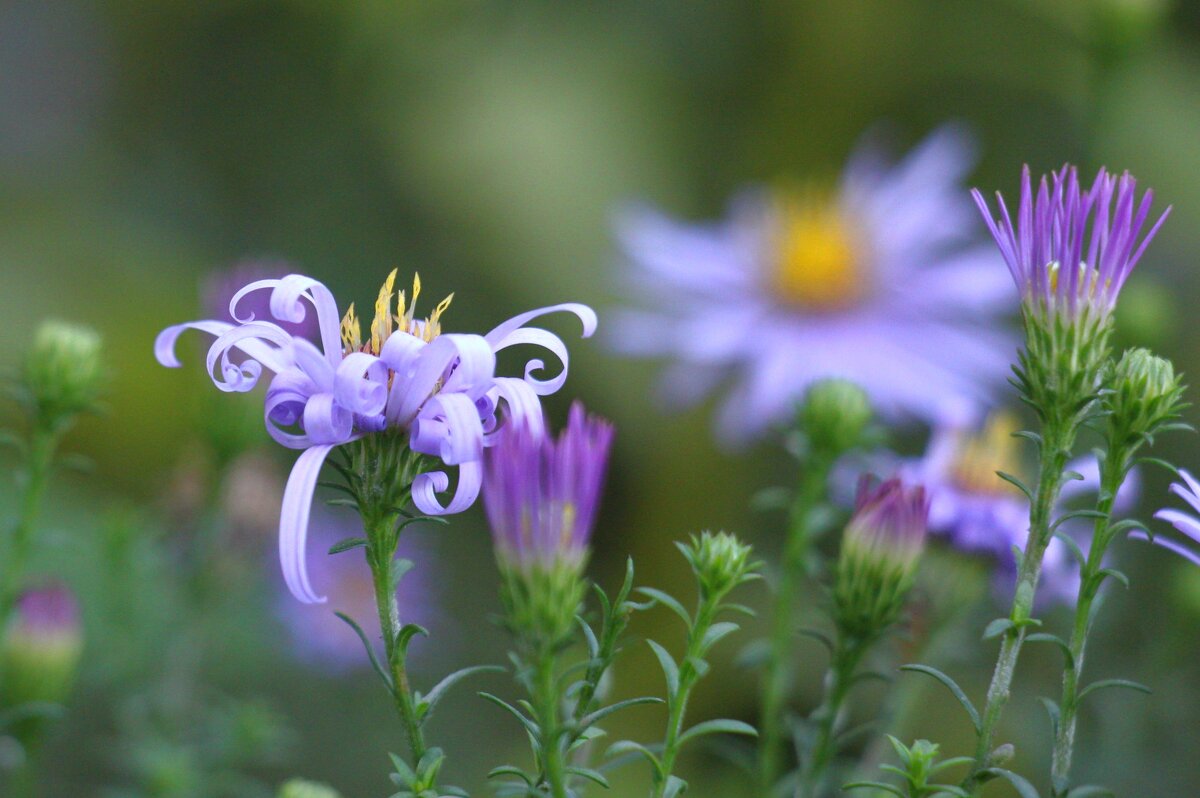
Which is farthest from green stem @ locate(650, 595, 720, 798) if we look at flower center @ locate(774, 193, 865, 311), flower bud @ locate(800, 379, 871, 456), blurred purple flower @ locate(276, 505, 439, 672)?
flower center @ locate(774, 193, 865, 311)

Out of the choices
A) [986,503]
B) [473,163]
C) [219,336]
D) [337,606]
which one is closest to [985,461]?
[986,503]

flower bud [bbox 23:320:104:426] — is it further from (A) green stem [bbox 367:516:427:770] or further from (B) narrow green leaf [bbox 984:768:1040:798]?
(B) narrow green leaf [bbox 984:768:1040:798]

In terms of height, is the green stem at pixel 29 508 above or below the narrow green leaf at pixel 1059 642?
above

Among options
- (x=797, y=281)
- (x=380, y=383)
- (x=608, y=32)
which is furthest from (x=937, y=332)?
(x=380, y=383)

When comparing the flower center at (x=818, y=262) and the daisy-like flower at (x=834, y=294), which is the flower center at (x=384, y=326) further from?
the flower center at (x=818, y=262)

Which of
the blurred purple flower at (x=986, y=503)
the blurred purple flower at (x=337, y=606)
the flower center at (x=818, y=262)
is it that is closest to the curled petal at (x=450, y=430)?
the blurred purple flower at (x=986, y=503)

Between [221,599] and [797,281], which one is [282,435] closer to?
[221,599]
